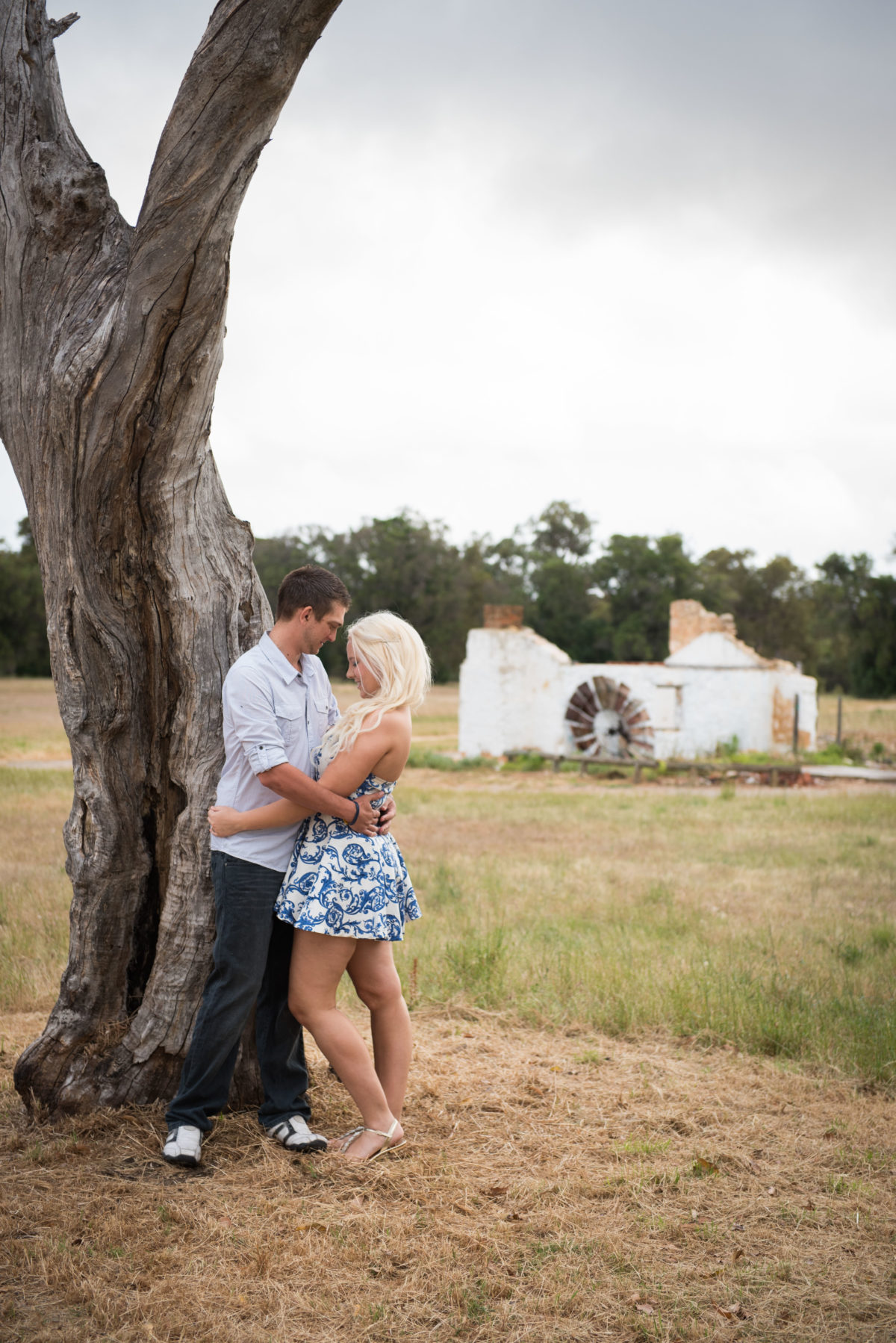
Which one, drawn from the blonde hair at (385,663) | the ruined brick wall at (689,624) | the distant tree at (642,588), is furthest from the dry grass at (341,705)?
the blonde hair at (385,663)

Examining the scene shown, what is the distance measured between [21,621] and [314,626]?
2070 inches

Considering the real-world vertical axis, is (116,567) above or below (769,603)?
below

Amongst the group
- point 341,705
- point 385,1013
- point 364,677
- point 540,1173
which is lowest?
point 540,1173

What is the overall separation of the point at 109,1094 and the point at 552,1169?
1.75m

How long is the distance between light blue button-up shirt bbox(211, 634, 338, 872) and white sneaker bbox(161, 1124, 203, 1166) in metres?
0.99

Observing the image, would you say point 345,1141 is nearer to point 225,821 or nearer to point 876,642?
point 225,821

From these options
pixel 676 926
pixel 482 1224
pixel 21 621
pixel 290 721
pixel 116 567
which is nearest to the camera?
pixel 482 1224

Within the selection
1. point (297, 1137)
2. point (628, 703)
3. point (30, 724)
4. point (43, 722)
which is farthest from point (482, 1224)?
point (43, 722)

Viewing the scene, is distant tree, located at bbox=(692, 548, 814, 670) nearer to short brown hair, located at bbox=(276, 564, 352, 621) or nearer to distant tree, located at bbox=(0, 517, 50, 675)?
distant tree, located at bbox=(0, 517, 50, 675)

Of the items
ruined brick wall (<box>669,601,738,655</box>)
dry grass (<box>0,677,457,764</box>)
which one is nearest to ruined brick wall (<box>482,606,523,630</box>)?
dry grass (<box>0,677,457,764</box>)

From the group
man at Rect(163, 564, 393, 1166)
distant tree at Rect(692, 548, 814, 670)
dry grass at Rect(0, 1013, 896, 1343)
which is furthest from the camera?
distant tree at Rect(692, 548, 814, 670)

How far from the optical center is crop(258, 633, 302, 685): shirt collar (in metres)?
3.79

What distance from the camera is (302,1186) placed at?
144 inches

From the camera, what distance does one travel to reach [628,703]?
23.0m
